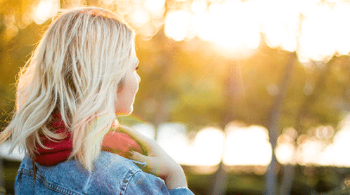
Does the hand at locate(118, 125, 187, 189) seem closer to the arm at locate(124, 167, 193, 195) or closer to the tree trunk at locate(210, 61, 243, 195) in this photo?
the arm at locate(124, 167, 193, 195)

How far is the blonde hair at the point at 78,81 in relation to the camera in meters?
1.55

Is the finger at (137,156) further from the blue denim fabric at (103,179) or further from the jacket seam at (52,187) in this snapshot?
the jacket seam at (52,187)

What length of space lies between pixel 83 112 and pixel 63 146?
19 cm

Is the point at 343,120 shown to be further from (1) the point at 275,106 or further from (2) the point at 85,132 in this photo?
(2) the point at 85,132

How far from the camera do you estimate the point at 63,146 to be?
5.02ft

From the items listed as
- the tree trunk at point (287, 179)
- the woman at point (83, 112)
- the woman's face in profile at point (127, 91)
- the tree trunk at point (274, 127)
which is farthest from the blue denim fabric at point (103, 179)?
the tree trunk at point (287, 179)

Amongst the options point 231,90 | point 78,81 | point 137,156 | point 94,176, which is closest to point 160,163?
A: point 137,156

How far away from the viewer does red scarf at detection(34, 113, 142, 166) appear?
60.4 inches

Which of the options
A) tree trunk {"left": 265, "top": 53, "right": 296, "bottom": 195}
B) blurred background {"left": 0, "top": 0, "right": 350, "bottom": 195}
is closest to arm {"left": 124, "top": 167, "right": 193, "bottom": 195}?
blurred background {"left": 0, "top": 0, "right": 350, "bottom": 195}

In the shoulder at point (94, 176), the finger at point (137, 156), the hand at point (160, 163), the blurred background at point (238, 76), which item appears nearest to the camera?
the shoulder at point (94, 176)

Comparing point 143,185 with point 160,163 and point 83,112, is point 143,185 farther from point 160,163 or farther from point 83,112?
point 83,112

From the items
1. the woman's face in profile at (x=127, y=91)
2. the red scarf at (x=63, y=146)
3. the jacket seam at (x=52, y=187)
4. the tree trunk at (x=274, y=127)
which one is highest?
the woman's face in profile at (x=127, y=91)

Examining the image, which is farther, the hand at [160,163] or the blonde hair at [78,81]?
the hand at [160,163]

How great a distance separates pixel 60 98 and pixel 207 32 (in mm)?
8958
